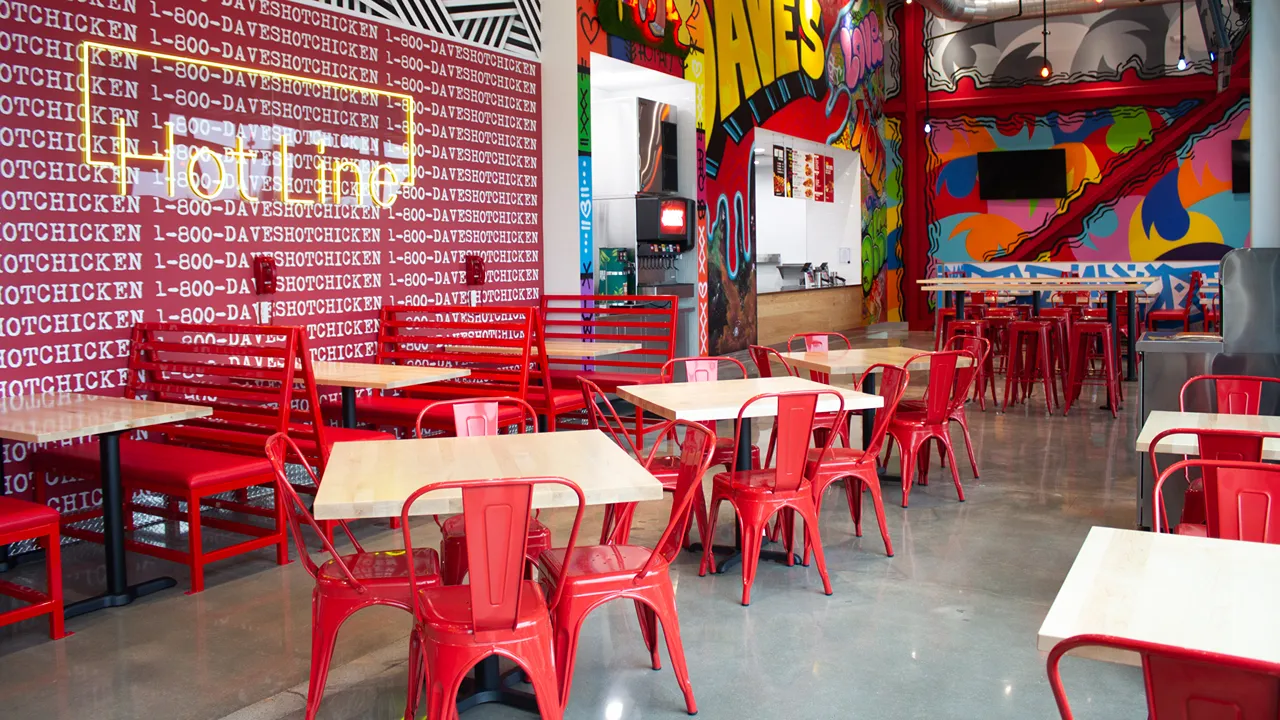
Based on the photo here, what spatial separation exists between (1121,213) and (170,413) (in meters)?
14.4

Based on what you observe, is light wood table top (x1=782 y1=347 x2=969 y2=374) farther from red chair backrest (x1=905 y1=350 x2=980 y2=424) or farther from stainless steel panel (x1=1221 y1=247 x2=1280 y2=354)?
stainless steel panel (x1=1221 y1=247 x2=1280 y2=354)

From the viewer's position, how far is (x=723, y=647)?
141 inches

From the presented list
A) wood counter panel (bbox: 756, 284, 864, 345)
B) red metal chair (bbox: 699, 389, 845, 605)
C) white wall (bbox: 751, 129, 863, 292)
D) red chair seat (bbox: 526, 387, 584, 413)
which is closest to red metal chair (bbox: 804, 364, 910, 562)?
red metal chair (bbox: 699, 389, 845, 605)

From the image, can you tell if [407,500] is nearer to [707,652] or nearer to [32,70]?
[707,652]

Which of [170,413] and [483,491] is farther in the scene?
[170,413]

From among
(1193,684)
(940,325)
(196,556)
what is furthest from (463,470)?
(940,325)

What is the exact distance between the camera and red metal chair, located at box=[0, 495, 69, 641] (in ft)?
12.0

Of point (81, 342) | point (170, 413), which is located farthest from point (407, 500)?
point (81, 342)

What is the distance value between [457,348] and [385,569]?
393 centimetres

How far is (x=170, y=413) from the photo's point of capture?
4172 millimetres

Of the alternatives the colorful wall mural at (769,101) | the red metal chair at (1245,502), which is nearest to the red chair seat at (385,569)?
the red metal chair at (1245,502)

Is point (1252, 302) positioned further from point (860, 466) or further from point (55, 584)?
point (55, 584)

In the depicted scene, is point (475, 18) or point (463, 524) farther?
point (475, 18)

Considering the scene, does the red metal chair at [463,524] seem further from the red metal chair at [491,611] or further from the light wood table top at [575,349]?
the light wood table top at [575,349]
